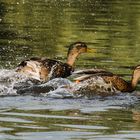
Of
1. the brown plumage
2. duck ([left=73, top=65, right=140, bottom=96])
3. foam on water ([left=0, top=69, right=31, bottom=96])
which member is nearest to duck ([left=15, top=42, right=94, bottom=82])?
foam on water ([left=0, top=69, right=31, bottom=96])

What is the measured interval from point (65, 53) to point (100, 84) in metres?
7.28

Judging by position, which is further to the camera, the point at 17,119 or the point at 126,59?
the point at 126,59

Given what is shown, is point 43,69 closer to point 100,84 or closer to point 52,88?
point 52,88

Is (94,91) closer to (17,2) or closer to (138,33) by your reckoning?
(138,33)

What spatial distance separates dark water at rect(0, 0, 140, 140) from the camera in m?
12.7

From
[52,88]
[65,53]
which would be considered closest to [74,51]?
[52,88]

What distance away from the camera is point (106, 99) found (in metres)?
16.0

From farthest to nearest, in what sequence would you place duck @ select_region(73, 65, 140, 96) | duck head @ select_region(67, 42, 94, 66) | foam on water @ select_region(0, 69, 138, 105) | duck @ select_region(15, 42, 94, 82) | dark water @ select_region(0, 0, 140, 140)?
duck head @ select_region(67, 42, 94, 66) < duck @ select_region(15, 42, 94, 82) < duck @ select_region(73, 65, 140, 96) < foam on water @ select_region(0, 69, 138, 105) < dark water @ select_region(0, 0, 140, 140)

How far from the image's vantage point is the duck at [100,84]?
16469 millimetres

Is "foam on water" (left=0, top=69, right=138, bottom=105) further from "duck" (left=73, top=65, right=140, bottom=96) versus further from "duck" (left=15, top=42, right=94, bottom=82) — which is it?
"duck" (left=15, top=42, right=94, bottom=82)

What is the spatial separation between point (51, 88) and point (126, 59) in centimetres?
648

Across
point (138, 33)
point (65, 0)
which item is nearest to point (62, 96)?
point (138, 33)

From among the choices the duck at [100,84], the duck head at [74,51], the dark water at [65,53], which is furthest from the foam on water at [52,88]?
the duck head at [74,51]

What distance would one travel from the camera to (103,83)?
1691 centimetres
